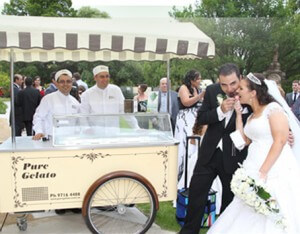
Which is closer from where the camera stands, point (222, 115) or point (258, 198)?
point (258, 198)

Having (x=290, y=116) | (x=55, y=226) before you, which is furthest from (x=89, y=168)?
(x=290, y=116)

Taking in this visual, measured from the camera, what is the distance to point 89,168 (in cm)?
383

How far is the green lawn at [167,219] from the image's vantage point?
446 centimetres

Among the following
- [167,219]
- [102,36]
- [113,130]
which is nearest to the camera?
[102,36]

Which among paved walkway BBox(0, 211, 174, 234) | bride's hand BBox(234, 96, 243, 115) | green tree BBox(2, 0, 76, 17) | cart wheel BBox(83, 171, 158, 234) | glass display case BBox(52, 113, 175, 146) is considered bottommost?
paved walkway BBox(0, 211, 174, 234)

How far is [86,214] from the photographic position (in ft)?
12.5

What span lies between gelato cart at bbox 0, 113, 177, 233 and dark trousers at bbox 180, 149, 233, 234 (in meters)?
0.25

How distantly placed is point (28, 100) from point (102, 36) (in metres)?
5.30

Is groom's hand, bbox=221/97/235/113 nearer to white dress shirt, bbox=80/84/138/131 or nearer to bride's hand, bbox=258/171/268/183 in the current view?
bride's hand, bbox=258/171/268/183

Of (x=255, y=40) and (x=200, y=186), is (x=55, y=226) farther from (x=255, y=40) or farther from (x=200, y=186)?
(x=255, y=40)

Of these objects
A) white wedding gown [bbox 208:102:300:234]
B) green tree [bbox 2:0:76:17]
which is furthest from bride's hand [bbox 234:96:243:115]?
green tree [bbox 2:0:76:17]

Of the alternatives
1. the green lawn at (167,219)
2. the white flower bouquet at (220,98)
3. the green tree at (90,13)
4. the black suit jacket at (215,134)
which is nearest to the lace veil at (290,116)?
the black suit jacket at (215,134)

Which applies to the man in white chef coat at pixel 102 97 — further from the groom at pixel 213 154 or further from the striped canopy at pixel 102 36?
the groom at pixel 213 154

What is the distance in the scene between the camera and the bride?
3277 mm
